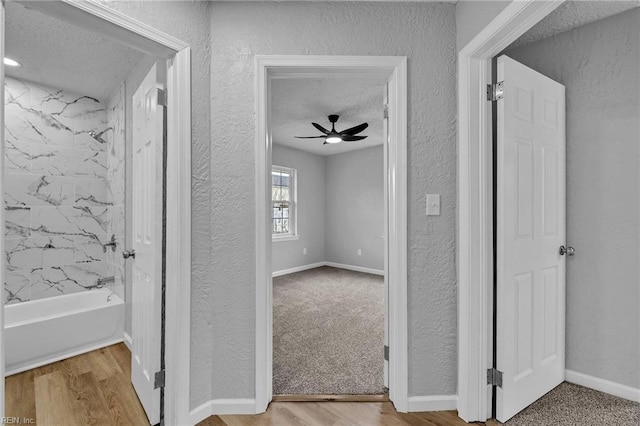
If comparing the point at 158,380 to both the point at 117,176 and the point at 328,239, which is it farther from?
the point at 328,239

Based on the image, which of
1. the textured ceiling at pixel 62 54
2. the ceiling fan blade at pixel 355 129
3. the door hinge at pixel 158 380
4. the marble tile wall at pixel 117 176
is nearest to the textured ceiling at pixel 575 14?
the ceiling fan blade at pixel 355 129

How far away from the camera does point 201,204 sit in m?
1.61

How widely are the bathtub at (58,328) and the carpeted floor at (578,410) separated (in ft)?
10.3

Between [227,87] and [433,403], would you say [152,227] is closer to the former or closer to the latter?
[227,87]

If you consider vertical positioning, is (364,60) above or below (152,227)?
above

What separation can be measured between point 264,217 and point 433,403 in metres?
1.49

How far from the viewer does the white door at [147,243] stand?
154cm

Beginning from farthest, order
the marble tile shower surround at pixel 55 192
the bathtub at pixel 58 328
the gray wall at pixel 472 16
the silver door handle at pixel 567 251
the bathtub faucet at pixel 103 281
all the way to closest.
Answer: the bathtub faucet at pixel 103 281 → the marble tile shower surround at pixel 55 192 → the bathtub at pixel 58 328 → the silver door handle at pixel 567 251 → the gray wall at pixel 472 16

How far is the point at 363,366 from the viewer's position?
2.19 meters

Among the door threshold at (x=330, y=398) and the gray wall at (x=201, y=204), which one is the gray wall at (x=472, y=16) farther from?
the door threshold at (x=330, y=398)

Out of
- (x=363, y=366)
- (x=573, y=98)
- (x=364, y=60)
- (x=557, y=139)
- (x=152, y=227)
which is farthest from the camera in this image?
(x=363, y=366)

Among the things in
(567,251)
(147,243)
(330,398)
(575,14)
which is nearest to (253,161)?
(147,243)

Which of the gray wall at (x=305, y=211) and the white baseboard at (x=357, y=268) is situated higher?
the gray wall at (x=305, y=211)

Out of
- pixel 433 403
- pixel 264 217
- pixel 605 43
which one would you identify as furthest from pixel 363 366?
pixel 605 43
